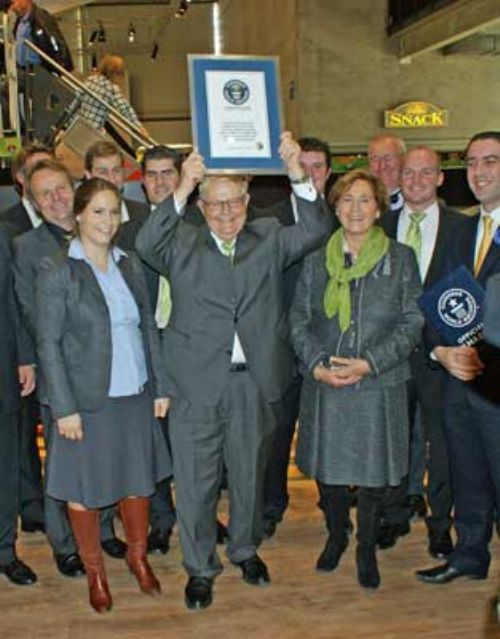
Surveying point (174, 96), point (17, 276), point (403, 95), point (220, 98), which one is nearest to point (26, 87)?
point (17, 276)

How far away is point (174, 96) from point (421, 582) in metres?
20.9

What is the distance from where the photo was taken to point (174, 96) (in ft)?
75.7

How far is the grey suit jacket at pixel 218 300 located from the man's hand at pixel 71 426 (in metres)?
0.42

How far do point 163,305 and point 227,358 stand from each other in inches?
22.4

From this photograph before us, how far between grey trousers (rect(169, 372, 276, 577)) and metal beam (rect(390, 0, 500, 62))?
712 cm

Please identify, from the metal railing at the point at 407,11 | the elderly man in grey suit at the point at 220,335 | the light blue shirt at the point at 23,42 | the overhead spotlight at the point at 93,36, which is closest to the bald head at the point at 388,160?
the elderly man in grey suit at the point at 220,335

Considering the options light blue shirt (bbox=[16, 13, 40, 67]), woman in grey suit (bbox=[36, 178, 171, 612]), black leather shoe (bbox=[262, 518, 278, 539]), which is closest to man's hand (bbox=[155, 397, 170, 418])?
woman in grey suit (bbox=[36, 178, 171, 612])

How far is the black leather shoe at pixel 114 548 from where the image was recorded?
3.90m

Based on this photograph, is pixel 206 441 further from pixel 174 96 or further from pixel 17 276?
pixel 174 96

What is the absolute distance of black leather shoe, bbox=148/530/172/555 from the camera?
3.94 meters

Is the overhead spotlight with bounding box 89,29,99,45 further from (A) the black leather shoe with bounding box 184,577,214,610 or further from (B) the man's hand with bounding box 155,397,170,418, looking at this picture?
(A) the black leather shoe with bounding box 184,577,214,610

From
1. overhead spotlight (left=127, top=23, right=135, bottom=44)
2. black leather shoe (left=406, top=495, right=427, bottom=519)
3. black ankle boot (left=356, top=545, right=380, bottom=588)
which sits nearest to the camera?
black ankle boot (left=356, top=545, right=380, bottom=588)

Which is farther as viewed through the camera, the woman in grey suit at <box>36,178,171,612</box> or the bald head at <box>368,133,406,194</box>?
the bald head at <box>368,133,406,194</box>

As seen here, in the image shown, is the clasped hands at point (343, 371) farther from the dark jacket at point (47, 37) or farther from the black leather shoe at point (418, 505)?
the dark jacket at point (47, 37)
